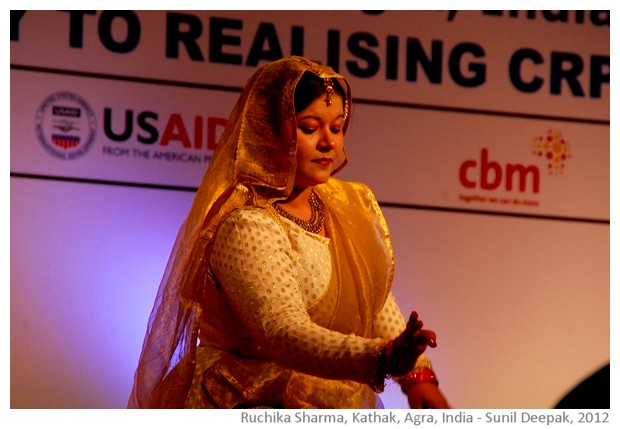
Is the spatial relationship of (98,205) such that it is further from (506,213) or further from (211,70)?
(506,213)

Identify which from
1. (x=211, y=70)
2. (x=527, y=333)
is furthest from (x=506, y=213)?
(x=211, y=70)

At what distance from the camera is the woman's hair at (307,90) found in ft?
8.97

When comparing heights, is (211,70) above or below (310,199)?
above

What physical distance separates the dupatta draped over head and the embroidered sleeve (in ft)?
0.19

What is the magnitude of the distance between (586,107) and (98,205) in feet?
5.48

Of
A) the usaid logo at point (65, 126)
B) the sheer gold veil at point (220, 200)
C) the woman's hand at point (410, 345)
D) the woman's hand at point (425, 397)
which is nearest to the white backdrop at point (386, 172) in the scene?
the usaid logo at point (65, 126)

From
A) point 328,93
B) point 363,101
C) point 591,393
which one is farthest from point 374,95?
point 591,393

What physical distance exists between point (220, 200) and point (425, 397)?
2.17ft

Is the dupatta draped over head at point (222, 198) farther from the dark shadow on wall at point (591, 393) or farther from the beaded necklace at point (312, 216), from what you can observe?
the dark shadow on wall at point (591, 393)

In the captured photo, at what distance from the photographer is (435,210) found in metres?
3.86

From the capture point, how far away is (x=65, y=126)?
353 cm

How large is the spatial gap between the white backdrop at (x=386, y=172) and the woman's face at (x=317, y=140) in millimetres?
963

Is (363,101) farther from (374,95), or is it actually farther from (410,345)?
(410,345)
